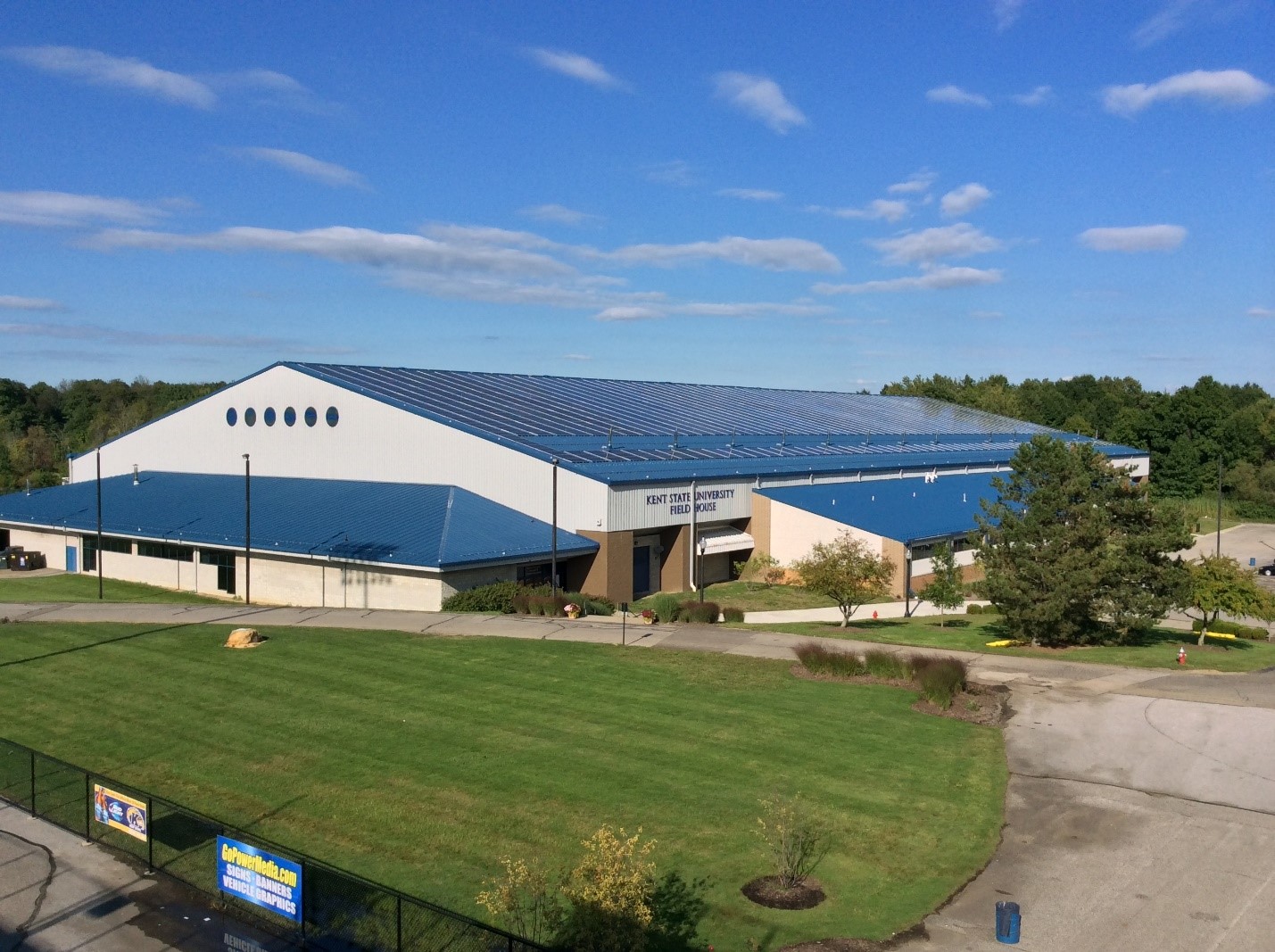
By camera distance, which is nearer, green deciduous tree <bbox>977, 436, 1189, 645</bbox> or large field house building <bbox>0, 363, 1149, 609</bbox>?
green deciduous tree <bbox>977, 436, 1189, 645</bbox>

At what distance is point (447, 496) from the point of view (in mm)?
47000

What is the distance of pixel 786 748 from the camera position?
832 inches

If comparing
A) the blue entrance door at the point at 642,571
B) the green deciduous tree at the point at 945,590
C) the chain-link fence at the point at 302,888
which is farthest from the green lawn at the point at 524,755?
the blue entrance door at the point at 642,571

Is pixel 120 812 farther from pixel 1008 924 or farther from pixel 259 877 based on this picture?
pixel 1008 924

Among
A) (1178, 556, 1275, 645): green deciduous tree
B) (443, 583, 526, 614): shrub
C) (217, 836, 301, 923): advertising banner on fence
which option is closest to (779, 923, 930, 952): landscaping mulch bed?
(217, 836, 301, 923): advertising banner on fence

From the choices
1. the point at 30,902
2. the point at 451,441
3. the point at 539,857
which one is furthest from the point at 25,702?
the point at 451,441

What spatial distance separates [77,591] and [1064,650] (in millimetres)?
41141

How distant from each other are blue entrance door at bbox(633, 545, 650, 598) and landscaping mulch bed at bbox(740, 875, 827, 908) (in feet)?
110

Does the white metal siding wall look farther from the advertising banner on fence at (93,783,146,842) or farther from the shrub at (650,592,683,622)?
the advertising banner on fence at (93,783,146,842)

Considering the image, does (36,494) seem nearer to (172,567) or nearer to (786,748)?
(172,567)

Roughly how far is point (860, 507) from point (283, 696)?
119 feet

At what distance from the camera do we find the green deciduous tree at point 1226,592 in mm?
33875

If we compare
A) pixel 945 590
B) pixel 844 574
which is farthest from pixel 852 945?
pixel 945 590

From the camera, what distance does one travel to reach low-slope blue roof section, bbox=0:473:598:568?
41.1 m
